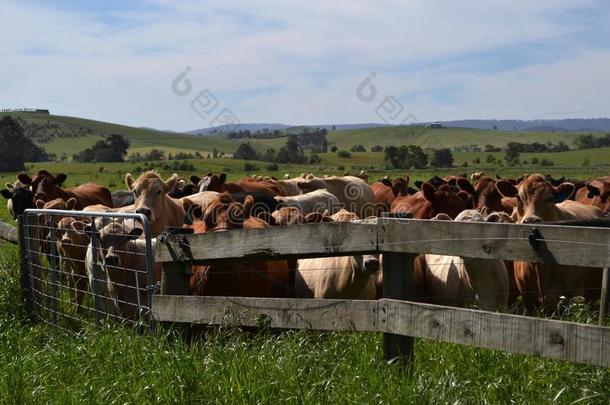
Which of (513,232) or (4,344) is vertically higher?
(513,232)

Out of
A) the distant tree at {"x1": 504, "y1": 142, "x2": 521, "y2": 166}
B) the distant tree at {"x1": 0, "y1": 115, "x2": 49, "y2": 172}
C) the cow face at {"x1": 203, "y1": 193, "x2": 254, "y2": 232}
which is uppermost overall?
the cow face at {"x1": 203, "y1": 193, "x2": 254, "y2": 232}

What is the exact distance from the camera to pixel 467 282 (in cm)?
875

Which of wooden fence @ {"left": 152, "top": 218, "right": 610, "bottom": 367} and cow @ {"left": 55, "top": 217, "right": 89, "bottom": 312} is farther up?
wooden fence @ {"left": 152, "top": 218, "right": 610, "bottom": 367}

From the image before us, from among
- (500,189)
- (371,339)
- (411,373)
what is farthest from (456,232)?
(500,189)

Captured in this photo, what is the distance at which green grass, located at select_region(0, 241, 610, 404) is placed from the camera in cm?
463

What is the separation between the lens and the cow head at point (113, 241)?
26.3 ft

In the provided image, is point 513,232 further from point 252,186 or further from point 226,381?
point 252,186

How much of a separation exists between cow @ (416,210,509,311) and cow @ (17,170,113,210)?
9511 mm

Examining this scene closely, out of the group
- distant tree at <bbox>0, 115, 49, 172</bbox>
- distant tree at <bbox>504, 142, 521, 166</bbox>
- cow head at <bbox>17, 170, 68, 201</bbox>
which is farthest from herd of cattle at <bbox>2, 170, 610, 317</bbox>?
distant tree at <bbox>0, 115, 49, 172</bbox>

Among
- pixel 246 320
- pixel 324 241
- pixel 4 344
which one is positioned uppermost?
pixel 324 241

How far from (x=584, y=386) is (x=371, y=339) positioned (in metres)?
1.70

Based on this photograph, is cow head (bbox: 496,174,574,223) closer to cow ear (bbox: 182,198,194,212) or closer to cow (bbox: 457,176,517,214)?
cow (bbox: 457,176,517,214)

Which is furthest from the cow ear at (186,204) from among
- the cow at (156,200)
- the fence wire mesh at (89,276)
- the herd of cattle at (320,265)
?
the fence wire mesh at (89,276)

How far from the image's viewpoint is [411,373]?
202 inches
